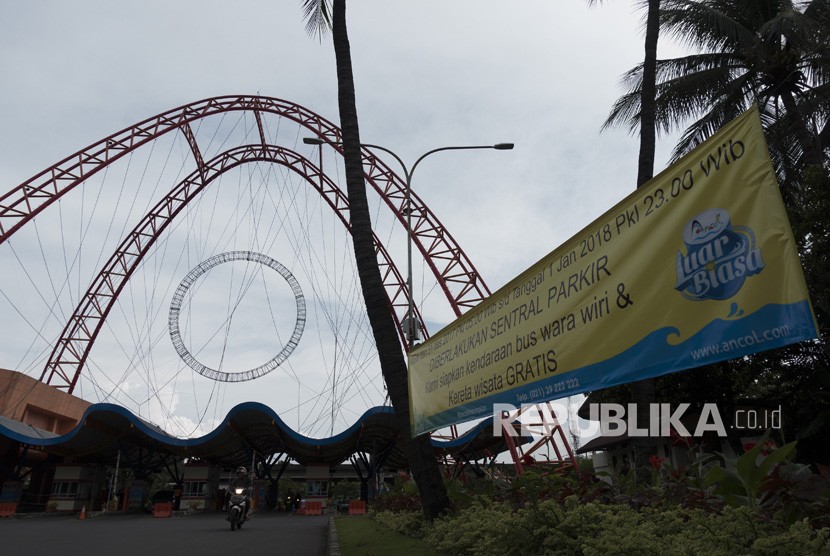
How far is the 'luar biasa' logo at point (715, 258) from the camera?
4672 mm

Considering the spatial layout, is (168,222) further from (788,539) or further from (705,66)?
(788,539)

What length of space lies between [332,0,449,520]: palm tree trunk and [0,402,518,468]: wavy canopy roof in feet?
92.2

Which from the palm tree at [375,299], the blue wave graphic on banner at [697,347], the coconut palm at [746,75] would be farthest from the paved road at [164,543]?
the coconut palm at [746,75]

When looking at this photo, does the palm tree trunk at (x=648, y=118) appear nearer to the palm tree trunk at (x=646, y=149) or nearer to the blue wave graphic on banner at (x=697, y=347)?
the palm tree trunk at (x=646, y=149)

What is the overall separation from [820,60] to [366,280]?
777 inches

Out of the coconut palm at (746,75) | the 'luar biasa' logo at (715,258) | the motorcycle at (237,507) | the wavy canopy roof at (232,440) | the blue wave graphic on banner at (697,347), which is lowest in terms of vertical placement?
the motorcycle at (237,507)

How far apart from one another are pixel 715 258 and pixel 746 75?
73.3 feet

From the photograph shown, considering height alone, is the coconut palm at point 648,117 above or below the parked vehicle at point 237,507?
above

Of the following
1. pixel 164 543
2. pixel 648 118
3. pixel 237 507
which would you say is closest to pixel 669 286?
pixel 648 118

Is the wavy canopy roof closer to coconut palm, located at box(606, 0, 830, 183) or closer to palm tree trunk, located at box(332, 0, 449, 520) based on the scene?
coconut palm, located at box(606, 0, 830, 183)

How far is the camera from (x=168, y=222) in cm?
5688

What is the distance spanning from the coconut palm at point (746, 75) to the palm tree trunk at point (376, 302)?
11.1 metres

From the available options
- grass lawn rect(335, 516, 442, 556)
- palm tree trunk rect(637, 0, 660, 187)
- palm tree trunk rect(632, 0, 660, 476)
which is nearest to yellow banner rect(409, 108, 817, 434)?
grass lawn rect(335, 516, 442, 556)

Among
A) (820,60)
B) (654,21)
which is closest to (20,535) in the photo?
(654,21)
